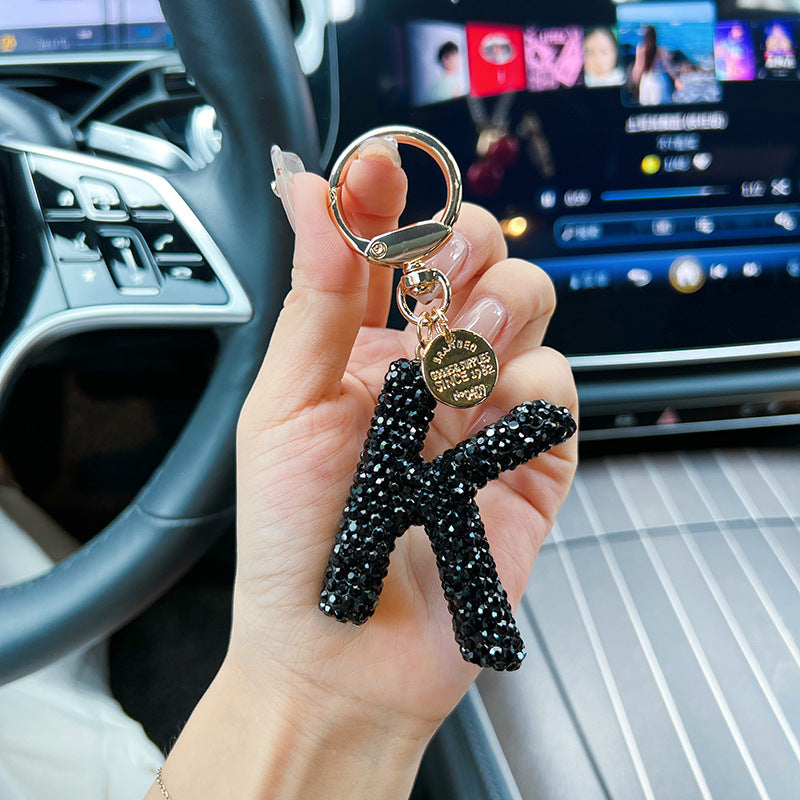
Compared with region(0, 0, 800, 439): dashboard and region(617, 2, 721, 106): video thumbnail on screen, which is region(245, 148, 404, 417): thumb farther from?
region(617, 2, 721, 106): video thumbnail on screen

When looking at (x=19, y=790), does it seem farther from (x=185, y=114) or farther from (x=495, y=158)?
(x=495, y=158)

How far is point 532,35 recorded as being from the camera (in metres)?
0.87

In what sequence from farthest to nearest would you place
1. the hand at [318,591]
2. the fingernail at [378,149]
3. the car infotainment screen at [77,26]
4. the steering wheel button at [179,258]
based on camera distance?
the car infotainment screen at [77,26], the steering wheel button at [179,258], the hand at [318,591], the fingernail at [378,149]

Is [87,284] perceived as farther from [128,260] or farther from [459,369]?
[459,369]

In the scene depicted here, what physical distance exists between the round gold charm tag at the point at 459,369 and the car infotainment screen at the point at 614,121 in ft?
1.32

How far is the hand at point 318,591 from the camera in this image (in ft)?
2.05

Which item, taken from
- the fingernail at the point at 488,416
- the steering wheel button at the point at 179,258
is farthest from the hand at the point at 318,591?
the steering wheel button at the point at 179,258

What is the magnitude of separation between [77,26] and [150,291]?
13.6 inches

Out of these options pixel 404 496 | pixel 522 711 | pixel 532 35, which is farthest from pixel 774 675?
pixel 532 35

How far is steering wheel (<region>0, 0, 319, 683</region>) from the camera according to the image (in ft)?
2.31

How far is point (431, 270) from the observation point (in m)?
0.55

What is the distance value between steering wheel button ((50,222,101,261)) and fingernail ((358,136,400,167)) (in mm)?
375

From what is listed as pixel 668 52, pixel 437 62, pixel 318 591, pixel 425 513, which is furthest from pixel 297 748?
pixel 668 52

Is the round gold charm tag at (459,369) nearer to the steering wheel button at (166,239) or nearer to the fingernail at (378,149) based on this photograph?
the fingernail at (378,149)
